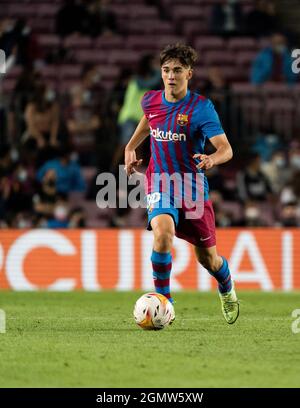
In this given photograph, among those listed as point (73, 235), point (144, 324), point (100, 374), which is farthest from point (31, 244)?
point (100, 374)

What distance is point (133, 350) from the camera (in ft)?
27.2

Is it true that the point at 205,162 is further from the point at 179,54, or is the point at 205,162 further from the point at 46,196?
the point at 46,196

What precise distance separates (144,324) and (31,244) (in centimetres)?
782

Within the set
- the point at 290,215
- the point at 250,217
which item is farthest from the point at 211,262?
the point at 290,215

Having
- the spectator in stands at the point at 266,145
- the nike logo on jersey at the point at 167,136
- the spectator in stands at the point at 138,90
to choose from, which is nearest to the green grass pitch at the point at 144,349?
the nike logo on jersey at the point at 167,136

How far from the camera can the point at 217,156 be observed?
937cm

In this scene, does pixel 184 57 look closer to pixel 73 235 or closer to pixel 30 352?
pixel 30 352

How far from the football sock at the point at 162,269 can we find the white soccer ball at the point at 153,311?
0.20 meters

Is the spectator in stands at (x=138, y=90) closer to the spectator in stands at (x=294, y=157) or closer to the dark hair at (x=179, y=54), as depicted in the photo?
the spectator in stands at (x=294, y=157)

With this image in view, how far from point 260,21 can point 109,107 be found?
455 cm

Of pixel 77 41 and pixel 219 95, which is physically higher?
pixel 77 41

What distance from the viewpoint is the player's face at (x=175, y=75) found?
968 cm

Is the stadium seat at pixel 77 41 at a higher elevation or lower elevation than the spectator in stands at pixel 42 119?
higher

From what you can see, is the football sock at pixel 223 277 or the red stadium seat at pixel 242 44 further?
the red stadium seat at pixel 242 44
